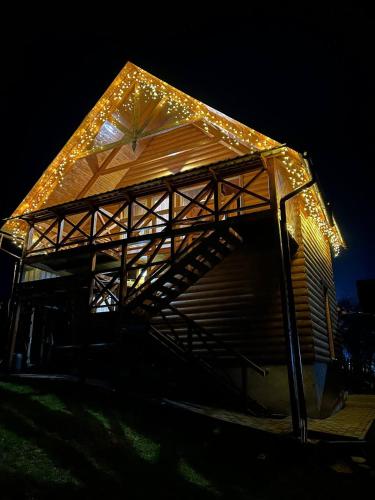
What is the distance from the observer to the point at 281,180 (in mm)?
10078

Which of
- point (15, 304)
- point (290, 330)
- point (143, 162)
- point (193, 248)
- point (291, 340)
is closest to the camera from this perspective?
point (291, 340)

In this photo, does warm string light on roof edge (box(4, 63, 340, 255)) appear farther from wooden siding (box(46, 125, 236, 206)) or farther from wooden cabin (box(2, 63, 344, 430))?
wooden siding (box(46, 125, 236, 206))

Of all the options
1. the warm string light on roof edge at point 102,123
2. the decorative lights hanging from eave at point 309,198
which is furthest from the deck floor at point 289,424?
the warm string light on roof edge at point 102,123

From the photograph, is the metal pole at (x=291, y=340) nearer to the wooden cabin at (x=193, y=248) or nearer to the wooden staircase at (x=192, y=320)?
the wooden cabin at (x=193, y=248)

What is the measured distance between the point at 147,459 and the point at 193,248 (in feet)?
16.8

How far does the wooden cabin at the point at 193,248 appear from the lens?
9438 mm

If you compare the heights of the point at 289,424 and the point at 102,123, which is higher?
the point at 102,123

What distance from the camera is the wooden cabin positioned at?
9438 millimetres

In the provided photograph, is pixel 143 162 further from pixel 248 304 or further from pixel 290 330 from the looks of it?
pixel 290 330

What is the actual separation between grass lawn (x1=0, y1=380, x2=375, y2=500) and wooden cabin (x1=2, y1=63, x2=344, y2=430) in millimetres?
1474

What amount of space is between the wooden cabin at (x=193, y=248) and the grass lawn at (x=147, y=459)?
147cm

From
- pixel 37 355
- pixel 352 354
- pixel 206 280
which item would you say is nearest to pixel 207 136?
pixel 206 280

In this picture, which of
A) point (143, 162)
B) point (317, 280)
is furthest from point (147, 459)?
point (143, 162)

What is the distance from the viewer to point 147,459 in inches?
234
